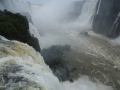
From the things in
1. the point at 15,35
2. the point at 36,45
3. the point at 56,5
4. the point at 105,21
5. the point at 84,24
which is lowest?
the point at 56,5

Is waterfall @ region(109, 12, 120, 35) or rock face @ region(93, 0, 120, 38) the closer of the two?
A: waterfall @ region(109, 12, 120, 35)

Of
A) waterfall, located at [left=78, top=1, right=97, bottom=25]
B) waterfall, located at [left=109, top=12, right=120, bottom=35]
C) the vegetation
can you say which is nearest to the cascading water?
the vegetation

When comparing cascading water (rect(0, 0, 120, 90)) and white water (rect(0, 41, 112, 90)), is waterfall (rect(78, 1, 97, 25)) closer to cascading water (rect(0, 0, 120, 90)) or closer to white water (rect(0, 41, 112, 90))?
cascading water (rect(0, 0, 120, 90))

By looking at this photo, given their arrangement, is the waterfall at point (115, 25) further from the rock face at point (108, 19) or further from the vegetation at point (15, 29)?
the vegetation at point (15, 29)

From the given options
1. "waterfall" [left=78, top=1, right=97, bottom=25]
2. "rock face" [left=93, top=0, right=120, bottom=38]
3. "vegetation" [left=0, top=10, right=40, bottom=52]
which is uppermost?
"vegetation" [left=0, top=10, right=40, bottom=52]

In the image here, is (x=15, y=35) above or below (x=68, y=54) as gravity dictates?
above

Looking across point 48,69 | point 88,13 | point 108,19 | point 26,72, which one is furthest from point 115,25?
point 26,72

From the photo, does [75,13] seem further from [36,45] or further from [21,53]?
[21,53]

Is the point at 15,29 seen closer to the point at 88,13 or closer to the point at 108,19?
the point at 108,19

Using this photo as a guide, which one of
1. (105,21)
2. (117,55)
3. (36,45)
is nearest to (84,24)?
(105,21)
